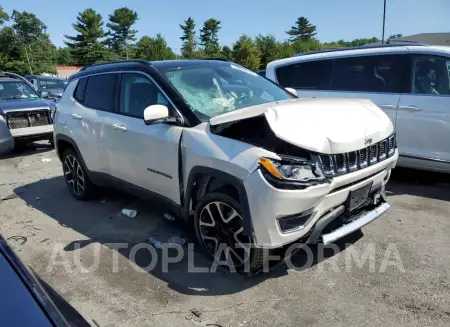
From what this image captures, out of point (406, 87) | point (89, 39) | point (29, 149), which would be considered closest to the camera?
point (406, 87)

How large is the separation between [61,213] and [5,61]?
59140 millimetres

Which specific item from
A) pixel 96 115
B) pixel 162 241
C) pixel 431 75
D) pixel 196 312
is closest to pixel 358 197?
pixel 196 312

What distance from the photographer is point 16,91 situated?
32.4 ft

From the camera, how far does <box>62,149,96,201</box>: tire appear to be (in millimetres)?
5343

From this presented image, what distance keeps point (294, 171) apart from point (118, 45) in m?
78.3

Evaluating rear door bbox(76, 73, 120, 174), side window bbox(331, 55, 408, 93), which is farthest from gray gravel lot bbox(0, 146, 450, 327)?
side window bbox(331, 55, 408, 93)

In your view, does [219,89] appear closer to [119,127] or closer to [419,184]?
[119,127]

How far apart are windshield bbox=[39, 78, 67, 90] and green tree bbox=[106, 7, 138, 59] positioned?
6017 cm

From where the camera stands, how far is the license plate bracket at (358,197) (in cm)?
314

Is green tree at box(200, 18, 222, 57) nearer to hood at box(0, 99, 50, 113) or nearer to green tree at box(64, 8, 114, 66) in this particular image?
green tree at box(64, 8, 114, 66)

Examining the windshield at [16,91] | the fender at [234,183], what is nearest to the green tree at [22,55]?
the windshield at [16,91]

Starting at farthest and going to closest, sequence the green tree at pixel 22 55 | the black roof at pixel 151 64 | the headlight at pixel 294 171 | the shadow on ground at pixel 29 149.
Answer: the green tree at pixel 22 55 < the shadow on ground at pixel 29 149 < the black roof at pixel 151 64 < the headlight at pixel 294 171

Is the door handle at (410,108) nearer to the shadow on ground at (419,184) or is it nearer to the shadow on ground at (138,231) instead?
the shadow on ground at (419,184)

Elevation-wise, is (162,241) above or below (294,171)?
below
